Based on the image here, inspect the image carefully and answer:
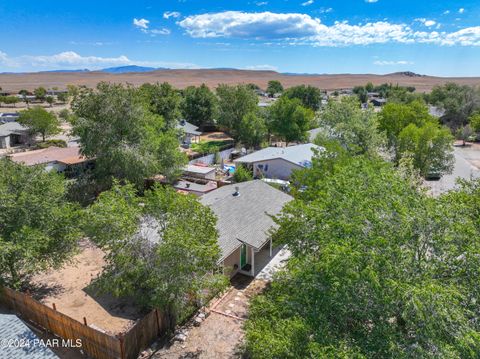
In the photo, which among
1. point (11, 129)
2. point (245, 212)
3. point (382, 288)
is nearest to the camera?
point (382, 288)

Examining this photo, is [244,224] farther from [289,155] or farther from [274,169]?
[289,155]

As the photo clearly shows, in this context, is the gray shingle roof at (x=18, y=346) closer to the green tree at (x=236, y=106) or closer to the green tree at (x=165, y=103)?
the green tree at (x=165, y=103)

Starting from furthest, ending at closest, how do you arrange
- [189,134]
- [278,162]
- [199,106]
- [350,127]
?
[199,106]
[189,134]
[278,162]
[350,127]

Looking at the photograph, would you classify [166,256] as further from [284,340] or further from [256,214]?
[256,214]

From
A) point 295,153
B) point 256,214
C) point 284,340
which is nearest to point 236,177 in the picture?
point 295,153

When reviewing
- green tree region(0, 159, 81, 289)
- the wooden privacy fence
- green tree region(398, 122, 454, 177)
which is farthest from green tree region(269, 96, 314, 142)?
the wooden privacy fence

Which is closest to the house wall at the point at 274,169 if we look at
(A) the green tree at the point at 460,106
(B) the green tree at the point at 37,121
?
(B) the green tree at the point at 37,121

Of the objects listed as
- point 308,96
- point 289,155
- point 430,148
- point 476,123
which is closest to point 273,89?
point 308,96
